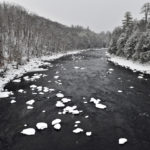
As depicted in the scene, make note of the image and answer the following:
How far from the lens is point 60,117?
13.3 meters

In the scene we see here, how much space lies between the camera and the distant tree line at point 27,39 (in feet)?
114

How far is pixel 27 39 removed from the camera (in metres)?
55.5

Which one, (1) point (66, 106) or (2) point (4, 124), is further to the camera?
(1) point (66, 106)

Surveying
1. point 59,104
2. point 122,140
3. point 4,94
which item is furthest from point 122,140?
point 4,94

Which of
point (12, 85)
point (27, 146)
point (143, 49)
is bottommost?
point (27, 146)

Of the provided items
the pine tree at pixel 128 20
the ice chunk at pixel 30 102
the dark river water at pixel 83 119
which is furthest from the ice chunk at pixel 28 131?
the pine tree at pixel 128 20

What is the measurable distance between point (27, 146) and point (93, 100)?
28.4 ft

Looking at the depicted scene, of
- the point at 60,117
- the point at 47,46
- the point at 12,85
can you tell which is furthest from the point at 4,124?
the point at 47,46

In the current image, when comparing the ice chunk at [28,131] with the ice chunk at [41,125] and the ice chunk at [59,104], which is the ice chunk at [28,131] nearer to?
the ice chunk at [41,125]

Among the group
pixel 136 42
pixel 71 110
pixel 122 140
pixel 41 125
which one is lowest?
pixel 122 140

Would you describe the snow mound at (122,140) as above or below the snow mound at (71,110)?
below

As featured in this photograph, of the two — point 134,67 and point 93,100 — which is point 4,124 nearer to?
point 93,100

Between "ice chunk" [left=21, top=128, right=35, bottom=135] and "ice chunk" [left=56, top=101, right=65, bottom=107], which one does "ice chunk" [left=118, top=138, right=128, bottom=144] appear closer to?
"ice chunk" [left=21, top=128, right=35, bottom=135]

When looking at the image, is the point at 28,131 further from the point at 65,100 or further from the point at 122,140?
the point at 65,100
